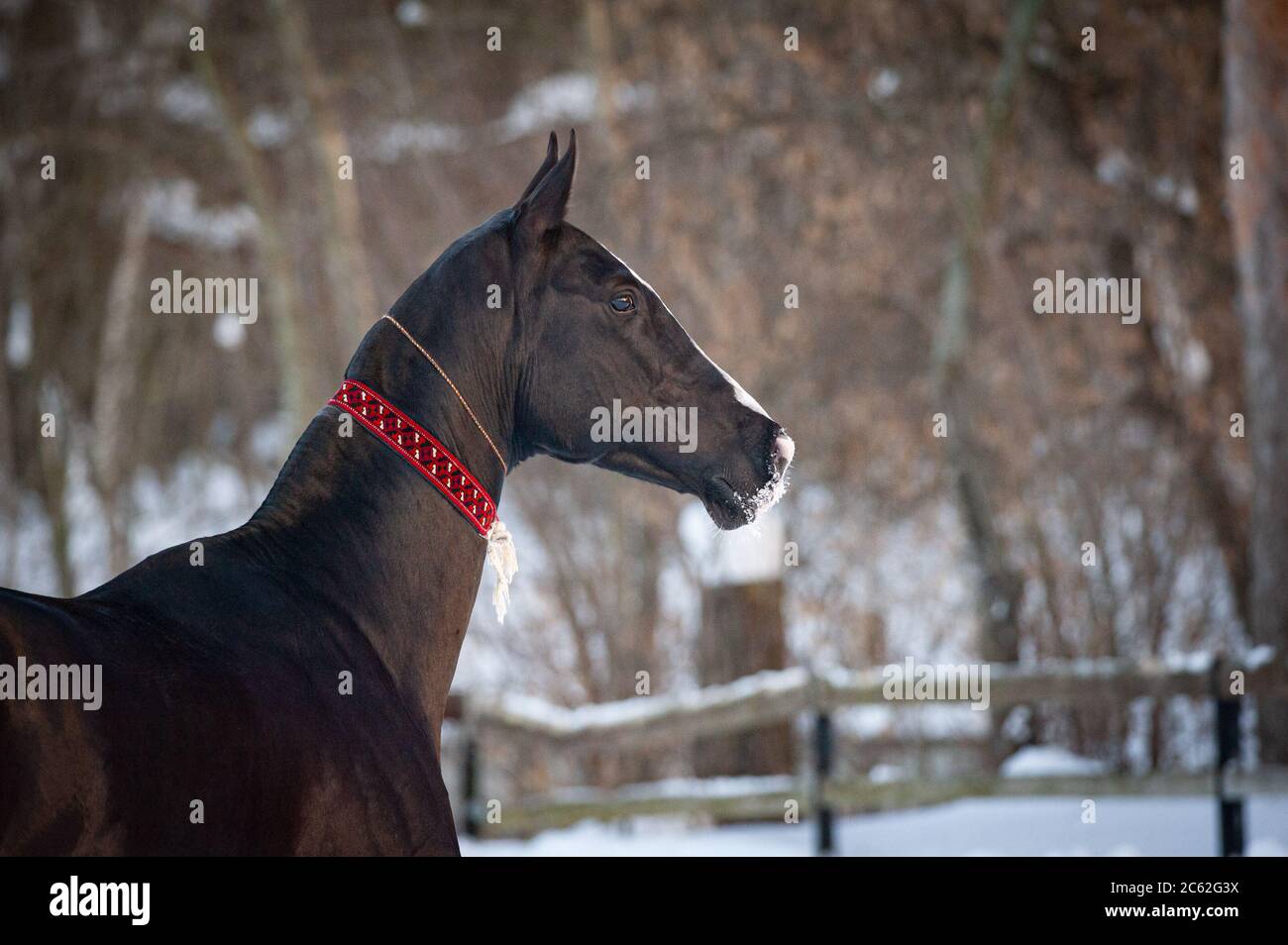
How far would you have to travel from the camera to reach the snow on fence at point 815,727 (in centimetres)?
796

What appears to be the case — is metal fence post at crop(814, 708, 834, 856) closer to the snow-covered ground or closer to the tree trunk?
the snow-covered ground

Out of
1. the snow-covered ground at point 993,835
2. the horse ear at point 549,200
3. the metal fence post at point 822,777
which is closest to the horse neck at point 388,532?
the horse ear at point 549,200

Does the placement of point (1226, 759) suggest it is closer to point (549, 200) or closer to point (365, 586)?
point (549, 200)

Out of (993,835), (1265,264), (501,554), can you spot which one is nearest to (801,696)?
(993,835)

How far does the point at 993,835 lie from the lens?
25.4 ft

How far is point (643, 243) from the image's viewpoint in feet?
42.8

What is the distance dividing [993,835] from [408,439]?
19.3 feet

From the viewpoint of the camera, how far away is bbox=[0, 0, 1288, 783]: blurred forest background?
422 inches

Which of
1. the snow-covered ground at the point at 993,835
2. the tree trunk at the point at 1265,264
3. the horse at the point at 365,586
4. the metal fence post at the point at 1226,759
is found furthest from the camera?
the tree trunk at the point at 1265,264

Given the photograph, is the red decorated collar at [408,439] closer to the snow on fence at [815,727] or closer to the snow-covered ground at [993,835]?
the snow-covered ground at [993,835]

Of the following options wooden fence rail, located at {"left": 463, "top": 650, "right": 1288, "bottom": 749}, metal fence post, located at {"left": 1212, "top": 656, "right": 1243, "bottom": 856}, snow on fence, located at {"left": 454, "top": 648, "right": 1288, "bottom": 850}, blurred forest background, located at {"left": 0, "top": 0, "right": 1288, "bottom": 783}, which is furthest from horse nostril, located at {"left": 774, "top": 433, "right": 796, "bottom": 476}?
blurred forest background, located at {"left": 0, "top": 0, "right": 1288, "bottom": 783}

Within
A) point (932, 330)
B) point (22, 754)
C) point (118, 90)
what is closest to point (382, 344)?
point (22, 754)

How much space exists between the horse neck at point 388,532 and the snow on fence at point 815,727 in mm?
5665

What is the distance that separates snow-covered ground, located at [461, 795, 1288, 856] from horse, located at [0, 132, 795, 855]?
447 centimetres
